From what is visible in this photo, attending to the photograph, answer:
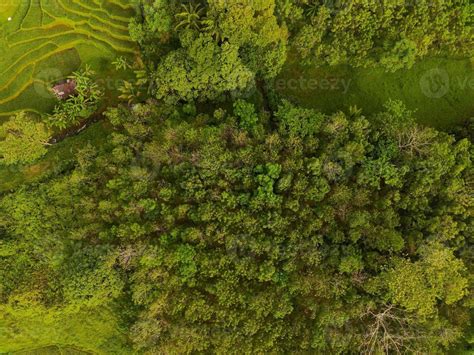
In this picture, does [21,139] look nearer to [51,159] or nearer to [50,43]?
[51,159]

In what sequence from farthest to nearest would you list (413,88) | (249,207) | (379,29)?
1. (413,88)
2. (379,29)
3. (249,207)

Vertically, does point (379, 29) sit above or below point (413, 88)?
above

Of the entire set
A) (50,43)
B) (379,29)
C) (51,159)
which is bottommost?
(51,159)

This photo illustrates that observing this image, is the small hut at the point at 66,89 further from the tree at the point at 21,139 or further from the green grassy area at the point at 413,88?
the green grassy area at the point at 413,88

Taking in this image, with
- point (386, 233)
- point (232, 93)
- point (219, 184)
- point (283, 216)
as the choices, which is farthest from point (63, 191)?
point (386, 233)

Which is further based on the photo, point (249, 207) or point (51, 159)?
point (51, 159)

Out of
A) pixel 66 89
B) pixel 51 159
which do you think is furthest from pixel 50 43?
pixel 51 159

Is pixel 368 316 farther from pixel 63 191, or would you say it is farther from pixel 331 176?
pixel 63 191
